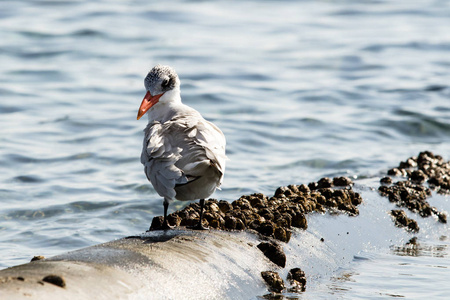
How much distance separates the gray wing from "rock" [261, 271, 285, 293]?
62cm

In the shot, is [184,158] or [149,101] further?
[149,101]

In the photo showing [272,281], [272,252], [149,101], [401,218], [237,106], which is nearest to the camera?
[272,281]

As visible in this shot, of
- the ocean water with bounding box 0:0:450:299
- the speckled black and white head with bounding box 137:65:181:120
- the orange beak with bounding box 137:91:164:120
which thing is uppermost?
the speckled black and white head with bounding box 137:65:181:120

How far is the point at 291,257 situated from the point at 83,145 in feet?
19.7

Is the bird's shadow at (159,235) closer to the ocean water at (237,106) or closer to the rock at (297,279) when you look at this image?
the rock at (297,279)

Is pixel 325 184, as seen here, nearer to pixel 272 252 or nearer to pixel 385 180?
pixel 385 180

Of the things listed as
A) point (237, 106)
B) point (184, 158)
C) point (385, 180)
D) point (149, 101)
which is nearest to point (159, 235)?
point (184, 158)

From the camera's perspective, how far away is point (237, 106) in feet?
39.4

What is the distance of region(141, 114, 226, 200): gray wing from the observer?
13.1 ft

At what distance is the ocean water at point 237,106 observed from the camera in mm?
6047

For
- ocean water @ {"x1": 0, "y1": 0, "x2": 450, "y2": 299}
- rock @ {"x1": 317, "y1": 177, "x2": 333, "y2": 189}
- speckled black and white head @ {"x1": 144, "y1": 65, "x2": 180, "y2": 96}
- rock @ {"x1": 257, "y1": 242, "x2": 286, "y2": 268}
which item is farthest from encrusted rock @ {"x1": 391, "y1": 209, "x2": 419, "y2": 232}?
speckled black and white head @ {"x1": 144, "y1": 65, "x2": 180, "y2": 96}

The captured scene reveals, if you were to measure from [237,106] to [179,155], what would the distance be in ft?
26.2

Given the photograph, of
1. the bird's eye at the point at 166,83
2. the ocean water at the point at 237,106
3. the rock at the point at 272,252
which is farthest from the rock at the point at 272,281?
the bird's eye at the point at 166,83

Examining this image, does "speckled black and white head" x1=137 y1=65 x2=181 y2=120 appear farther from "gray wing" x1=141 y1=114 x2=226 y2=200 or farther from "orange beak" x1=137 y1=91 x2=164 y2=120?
"gray wing" x1=141 y1=114 x2=226 y2=200
